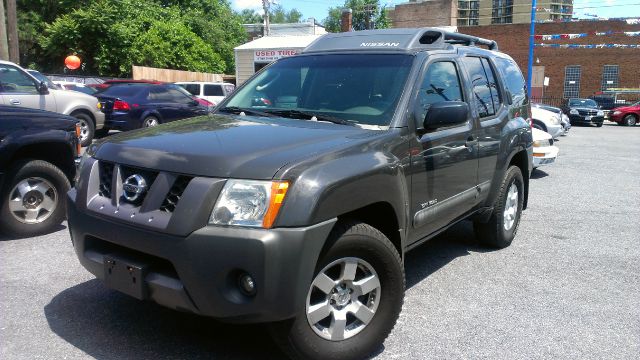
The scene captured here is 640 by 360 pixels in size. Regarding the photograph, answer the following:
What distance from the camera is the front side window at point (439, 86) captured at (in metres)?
4.05

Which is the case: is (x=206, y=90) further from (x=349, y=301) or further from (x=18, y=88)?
(x=349, y=301)

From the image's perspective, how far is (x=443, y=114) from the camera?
3727 mm

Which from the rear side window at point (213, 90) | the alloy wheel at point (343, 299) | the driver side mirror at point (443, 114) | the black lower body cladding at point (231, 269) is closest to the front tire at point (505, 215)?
the driver side mirror at point (443, 114)

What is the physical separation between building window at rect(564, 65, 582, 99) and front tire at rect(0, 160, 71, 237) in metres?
48.1

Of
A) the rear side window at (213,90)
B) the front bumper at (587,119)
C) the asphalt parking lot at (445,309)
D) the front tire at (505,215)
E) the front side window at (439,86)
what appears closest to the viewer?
the asphalt parking lot at (445,309)

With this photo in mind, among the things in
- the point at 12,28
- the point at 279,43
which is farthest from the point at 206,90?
the point at 279,43

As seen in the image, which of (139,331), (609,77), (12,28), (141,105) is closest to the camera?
(139,331)

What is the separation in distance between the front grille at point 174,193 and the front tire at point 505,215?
3.46m

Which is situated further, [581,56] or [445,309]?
[581,56]

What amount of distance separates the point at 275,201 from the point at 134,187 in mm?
835

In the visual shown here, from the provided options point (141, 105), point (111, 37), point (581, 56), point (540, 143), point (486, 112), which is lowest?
point (540, 143)

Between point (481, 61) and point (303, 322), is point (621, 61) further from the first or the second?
point (303, 322)

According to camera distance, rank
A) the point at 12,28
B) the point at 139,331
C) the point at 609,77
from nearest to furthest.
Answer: the point at 139,331, the point at 12,28, the point at 609,77

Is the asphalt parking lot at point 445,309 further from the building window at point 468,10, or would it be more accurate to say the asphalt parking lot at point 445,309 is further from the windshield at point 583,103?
the building window at point 468,10
